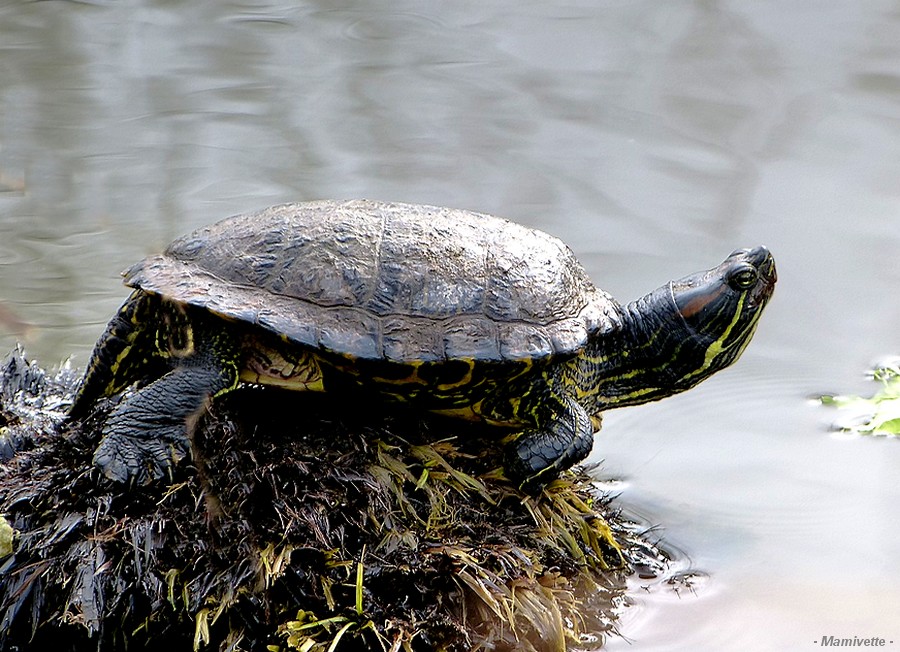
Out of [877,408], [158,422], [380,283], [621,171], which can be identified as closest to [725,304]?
[380,283]

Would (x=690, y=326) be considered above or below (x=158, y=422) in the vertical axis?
above

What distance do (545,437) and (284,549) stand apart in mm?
882

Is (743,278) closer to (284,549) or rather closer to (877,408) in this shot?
(877,408)

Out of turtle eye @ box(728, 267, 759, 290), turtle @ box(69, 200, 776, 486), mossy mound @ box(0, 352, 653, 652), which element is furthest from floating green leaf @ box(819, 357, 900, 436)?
mossy mound @ box(0, 352, 653, 652)

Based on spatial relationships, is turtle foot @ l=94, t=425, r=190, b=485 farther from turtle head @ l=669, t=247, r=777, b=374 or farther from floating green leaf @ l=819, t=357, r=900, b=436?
floating green leaf @ l=819, t=357, r=900, b=436

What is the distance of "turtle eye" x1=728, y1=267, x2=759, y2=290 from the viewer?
3645 mm

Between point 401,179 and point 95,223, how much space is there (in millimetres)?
1980

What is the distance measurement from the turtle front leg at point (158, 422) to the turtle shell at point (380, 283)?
220 millimetres

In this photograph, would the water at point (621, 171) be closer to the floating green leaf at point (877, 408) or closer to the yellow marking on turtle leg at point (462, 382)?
the floating green leaf at point (877, 408)

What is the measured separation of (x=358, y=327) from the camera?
124 inches

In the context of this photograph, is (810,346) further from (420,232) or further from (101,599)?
(101,599)

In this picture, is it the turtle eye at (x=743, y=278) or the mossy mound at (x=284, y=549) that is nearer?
the mossy mound at (x=284, y=549)

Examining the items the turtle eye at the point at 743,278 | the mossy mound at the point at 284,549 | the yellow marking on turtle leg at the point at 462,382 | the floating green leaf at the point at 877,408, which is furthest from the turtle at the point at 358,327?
the floating green leaf at the point at 877,408

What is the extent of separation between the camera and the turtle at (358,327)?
3137 mm
